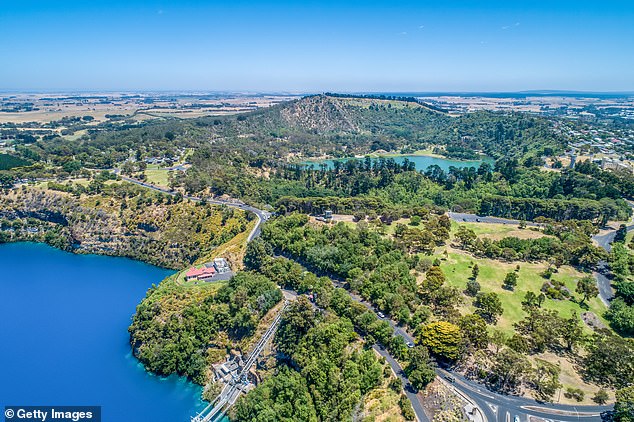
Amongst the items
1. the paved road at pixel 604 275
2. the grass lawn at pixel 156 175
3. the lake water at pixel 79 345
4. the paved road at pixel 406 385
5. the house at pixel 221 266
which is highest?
the grass lawn at pixel 156 175

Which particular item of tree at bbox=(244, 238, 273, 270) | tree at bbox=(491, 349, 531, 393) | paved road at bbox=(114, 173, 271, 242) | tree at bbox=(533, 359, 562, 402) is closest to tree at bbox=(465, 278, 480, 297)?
tree at bbox=(533, 359, 562, 402)

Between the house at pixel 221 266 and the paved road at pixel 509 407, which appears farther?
the house at pixel 221 266

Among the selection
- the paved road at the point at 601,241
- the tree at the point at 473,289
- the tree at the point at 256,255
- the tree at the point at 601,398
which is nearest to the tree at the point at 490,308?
the tree at the point at 473,289

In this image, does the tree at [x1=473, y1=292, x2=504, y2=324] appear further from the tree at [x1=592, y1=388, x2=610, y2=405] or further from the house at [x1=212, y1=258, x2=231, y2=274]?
the house at [x1=212, y1=258, x2=231, y2=274]

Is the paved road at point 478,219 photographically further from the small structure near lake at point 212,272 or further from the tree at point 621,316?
the small structure near lake at point 212,272

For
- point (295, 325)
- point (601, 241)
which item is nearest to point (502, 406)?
point (295, 325)
